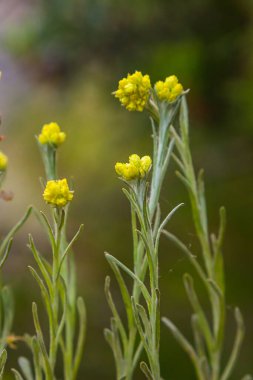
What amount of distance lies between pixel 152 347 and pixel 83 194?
5.40 feet

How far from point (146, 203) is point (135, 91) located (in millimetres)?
79

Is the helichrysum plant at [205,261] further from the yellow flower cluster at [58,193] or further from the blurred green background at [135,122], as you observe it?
the blurred green background at [135,122]

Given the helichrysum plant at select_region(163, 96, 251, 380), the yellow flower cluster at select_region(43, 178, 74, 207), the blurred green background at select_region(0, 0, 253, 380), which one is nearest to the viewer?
the yellow flower cluster at select_region(43, 178, 74, 207)

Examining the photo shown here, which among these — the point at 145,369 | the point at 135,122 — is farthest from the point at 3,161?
the point at 135,122

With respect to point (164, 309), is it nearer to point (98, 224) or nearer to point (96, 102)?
point (98, 224)

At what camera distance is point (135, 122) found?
5.77 ft

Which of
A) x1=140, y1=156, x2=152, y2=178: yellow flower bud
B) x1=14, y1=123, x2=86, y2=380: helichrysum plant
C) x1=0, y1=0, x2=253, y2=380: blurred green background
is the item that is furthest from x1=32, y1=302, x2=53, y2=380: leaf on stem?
x1=0, y1=0, x2=253, y2=380: blurred green background

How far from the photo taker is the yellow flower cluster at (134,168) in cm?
41

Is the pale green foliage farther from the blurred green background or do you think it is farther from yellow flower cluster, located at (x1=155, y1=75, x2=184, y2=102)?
the blurred green background

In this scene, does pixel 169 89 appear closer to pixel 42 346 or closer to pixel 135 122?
pixel 42 346

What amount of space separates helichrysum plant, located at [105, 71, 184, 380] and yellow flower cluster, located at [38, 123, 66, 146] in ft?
0.18

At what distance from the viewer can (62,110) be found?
6.48 ft

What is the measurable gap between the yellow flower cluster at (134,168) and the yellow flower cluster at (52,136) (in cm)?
8

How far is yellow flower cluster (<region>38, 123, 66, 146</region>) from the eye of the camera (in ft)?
1.57
